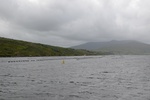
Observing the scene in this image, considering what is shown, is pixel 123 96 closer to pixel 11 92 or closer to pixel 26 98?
pixel 26 98

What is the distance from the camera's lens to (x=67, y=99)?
3609 centimetres

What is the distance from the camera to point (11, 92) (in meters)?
42.2

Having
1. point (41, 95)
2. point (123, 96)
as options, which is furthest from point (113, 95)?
point (41, 95)

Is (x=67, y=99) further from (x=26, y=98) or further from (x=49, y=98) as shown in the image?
(x=26, y=98)

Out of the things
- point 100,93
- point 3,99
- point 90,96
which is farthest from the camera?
point 100,93

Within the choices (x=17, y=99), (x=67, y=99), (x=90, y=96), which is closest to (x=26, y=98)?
(x=17, y=99)

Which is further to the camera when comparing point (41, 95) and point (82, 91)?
point (82, 91)

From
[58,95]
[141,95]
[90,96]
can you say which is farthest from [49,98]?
[141,95]

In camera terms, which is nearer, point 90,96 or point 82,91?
point 90,96

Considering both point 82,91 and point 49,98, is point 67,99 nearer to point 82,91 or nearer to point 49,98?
point 49,98

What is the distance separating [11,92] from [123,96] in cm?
2047

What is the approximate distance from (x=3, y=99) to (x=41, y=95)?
640 centimetres

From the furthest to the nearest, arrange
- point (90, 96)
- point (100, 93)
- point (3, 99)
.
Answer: point (100, 93), point (90, 96), point (3, 99)

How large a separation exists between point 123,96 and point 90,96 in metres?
5.71
